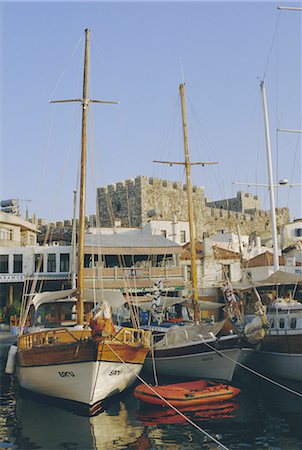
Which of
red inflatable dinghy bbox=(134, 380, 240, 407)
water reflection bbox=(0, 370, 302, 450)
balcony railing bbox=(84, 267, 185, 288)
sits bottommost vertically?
water reflection bbox=(0, 370, 302, 450)

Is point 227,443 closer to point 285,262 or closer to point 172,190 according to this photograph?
point 285,262

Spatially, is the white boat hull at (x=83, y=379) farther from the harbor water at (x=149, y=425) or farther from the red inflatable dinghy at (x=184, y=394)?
the red inflatable dinghy at (x=184, y=394)

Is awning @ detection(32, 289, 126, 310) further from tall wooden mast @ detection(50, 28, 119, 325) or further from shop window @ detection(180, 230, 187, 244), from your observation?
shop window @ detection(180, 230, 187, 244)

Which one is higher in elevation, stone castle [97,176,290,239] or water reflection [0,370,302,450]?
stone castle [97,176,290,239]

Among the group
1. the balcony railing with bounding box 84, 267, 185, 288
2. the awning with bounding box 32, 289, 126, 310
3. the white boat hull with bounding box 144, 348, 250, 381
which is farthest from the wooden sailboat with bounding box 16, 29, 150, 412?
the balcony railing with bounding box 84, 267, 185, 288

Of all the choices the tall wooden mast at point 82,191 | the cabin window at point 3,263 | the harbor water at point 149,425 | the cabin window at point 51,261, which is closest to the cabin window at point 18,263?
the cabin window at point 3,263

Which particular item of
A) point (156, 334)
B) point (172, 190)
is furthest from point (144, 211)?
point (156, 334)

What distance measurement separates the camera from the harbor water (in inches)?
484

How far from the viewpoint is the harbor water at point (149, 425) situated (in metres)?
12.3

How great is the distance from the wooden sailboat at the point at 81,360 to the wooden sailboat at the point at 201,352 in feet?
6.56

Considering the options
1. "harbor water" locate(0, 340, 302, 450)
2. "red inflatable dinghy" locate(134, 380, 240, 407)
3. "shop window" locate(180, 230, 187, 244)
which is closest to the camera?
"harbor water" locate(0, 340, 302, 450)

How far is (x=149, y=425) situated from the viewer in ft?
45.3

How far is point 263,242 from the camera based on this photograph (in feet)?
181

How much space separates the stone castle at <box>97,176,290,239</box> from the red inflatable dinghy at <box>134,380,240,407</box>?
2896cm
